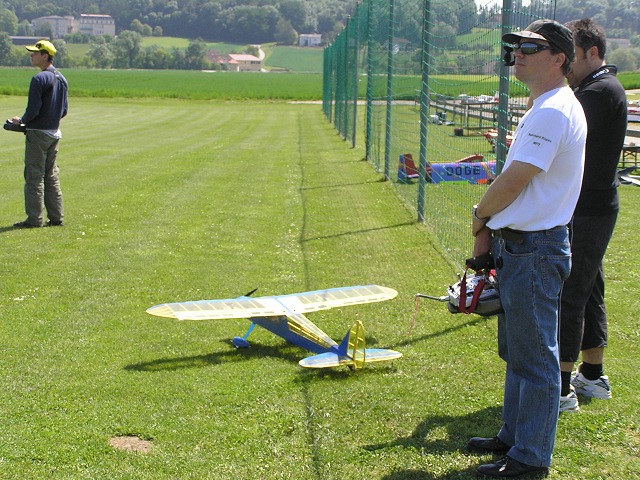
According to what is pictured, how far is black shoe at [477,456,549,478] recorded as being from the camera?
3766 millimetres

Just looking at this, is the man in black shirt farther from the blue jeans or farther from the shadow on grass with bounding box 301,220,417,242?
the shadow on grass with bounding box 301,220,417,242

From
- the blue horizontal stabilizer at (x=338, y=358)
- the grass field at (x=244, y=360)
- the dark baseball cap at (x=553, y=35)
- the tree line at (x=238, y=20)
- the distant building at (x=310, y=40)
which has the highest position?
the tree line at (x=238, y=20)

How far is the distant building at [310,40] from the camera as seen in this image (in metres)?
155

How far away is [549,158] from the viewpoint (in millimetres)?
3395

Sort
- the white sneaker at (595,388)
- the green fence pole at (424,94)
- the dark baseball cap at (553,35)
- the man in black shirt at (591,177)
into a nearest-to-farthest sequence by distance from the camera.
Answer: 1. the dark baseball cap at (553,35)
2. the man in black shirt at (591,177)
3. the white sneaker at (595,388)
4. the green fence pole at (424,94)

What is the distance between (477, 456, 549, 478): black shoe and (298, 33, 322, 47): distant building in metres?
155

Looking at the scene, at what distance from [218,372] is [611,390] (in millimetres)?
2548

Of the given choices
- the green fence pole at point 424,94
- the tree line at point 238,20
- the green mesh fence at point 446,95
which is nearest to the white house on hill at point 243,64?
the tree line at point 238,20

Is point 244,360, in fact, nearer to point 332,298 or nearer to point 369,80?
point 332,298

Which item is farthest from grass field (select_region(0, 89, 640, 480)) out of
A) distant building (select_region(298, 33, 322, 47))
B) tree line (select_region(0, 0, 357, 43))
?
tree line (select_region(0, 0, 357, 43))

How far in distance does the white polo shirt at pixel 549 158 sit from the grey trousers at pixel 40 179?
7.48 meters

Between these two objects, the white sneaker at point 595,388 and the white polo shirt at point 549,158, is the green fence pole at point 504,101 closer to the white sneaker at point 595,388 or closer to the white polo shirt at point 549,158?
the white sneaker at point 595,388

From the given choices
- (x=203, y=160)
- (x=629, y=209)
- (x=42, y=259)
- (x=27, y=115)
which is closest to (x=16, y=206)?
(x=27, y=115)

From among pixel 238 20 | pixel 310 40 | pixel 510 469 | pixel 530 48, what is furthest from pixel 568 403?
pixel 238 20
